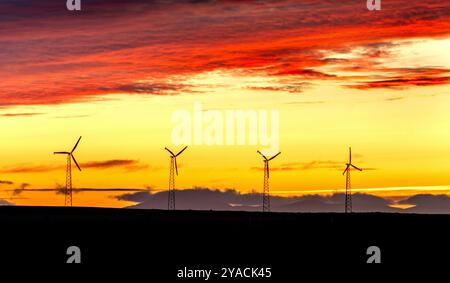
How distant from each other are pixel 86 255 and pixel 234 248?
2533cm

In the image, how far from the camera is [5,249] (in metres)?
147

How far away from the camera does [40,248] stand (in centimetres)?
15088
